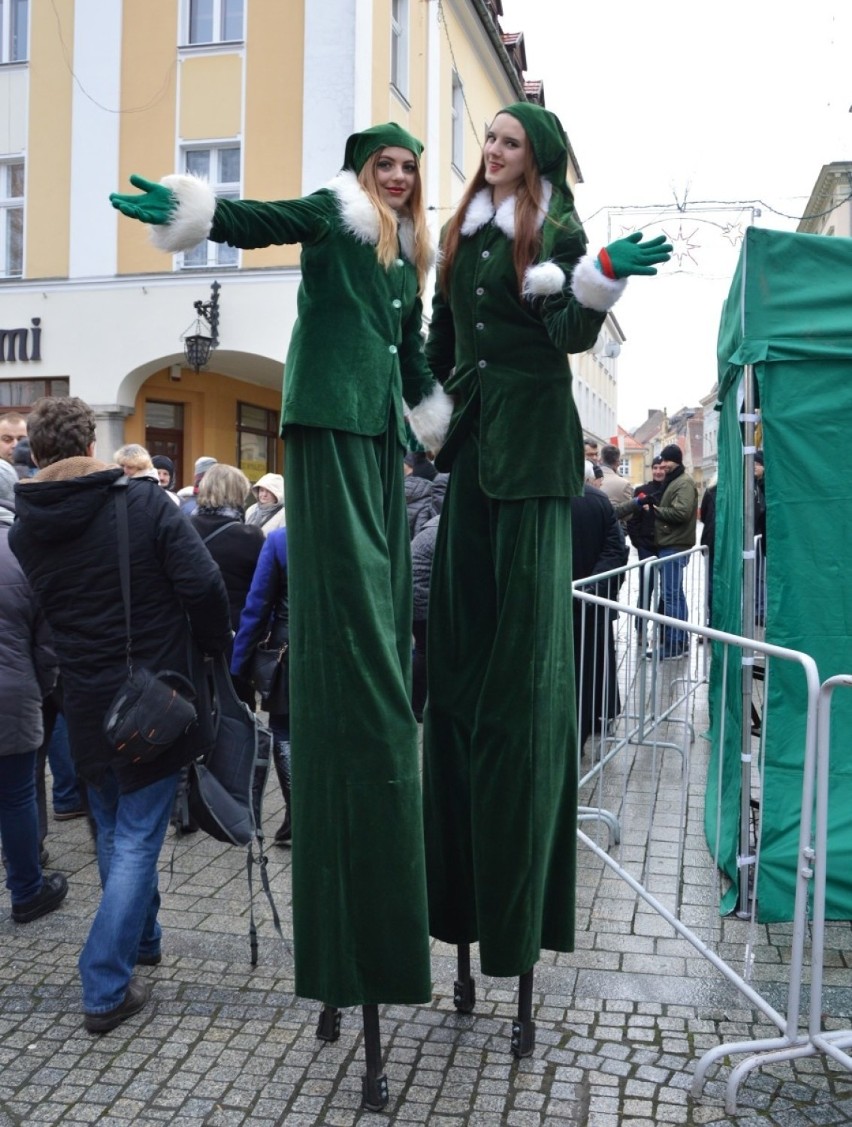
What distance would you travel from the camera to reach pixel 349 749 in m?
2.99

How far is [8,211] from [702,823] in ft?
45.9

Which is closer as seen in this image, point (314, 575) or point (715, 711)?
point (314, 575)

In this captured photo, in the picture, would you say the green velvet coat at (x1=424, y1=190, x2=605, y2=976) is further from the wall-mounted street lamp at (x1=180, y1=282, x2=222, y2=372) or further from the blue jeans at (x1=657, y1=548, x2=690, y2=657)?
the wall-mounted street lamp at (x1=180, y1=282, x2=222, y2=372)

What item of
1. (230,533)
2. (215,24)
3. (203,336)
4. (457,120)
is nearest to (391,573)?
(230,533)

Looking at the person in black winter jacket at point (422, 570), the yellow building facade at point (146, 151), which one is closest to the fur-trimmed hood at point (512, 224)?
the person in black winter jacket at point (422, 570)

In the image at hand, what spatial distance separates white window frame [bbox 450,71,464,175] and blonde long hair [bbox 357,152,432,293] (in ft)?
58.9

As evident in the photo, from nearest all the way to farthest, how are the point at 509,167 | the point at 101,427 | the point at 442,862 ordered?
1. the point at 509,167
2. the point at 442,862
3. the point at 101,427

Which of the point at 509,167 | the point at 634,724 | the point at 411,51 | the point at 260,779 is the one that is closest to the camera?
the point at 509,167

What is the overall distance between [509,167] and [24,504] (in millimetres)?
1790

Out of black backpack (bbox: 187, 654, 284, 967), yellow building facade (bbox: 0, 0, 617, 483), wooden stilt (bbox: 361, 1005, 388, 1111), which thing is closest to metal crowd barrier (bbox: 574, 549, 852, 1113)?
wooden stilt (bbox: 361, 1005, 388, 1111)

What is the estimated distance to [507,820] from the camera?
319 centimetres

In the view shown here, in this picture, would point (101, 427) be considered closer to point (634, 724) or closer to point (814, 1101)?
point (634, 724)

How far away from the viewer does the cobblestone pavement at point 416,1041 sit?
3008 millimetres

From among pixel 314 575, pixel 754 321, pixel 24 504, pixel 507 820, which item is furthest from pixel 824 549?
pixel 24 504
